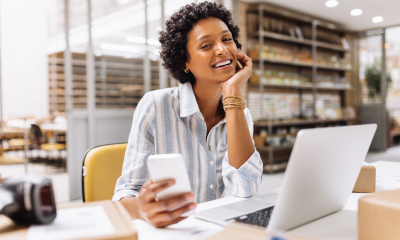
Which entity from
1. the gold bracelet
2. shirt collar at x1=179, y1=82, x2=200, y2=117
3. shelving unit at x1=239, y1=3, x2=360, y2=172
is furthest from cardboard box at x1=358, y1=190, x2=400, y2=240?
shelving unit at x1=239, y1=3, x2=360, y2=172

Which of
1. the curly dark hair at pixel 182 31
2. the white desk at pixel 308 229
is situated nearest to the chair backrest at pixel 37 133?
the curly dark hair at pixel 182 31

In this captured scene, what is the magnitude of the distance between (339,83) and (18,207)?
259 inches

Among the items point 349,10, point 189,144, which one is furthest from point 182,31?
point 349,10

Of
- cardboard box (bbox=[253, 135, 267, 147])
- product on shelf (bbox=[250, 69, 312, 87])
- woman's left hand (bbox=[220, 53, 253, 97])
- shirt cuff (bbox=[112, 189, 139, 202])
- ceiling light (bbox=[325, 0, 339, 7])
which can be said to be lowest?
cardboard box (bbox=[253, 135, 267, 147])

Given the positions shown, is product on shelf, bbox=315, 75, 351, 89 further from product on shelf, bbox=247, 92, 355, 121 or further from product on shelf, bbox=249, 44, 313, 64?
product on shelf, bbox=249, 44, 313, 64

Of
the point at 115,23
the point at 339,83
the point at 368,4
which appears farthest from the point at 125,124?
the point at 339,83

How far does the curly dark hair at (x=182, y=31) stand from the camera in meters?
1.24

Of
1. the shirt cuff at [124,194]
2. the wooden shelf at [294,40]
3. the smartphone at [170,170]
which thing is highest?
the wooden shelf at [294,40]

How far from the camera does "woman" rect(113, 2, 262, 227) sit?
1.01 meters

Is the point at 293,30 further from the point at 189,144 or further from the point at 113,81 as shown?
the point at 189,144

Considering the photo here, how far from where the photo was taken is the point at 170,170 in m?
0.55

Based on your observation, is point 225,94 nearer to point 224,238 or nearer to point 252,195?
point 252,195

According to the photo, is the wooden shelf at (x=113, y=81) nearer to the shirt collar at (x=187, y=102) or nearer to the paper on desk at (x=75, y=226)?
the shirt collar at (x=187, y=102)

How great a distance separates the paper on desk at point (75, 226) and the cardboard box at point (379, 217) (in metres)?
0.46
